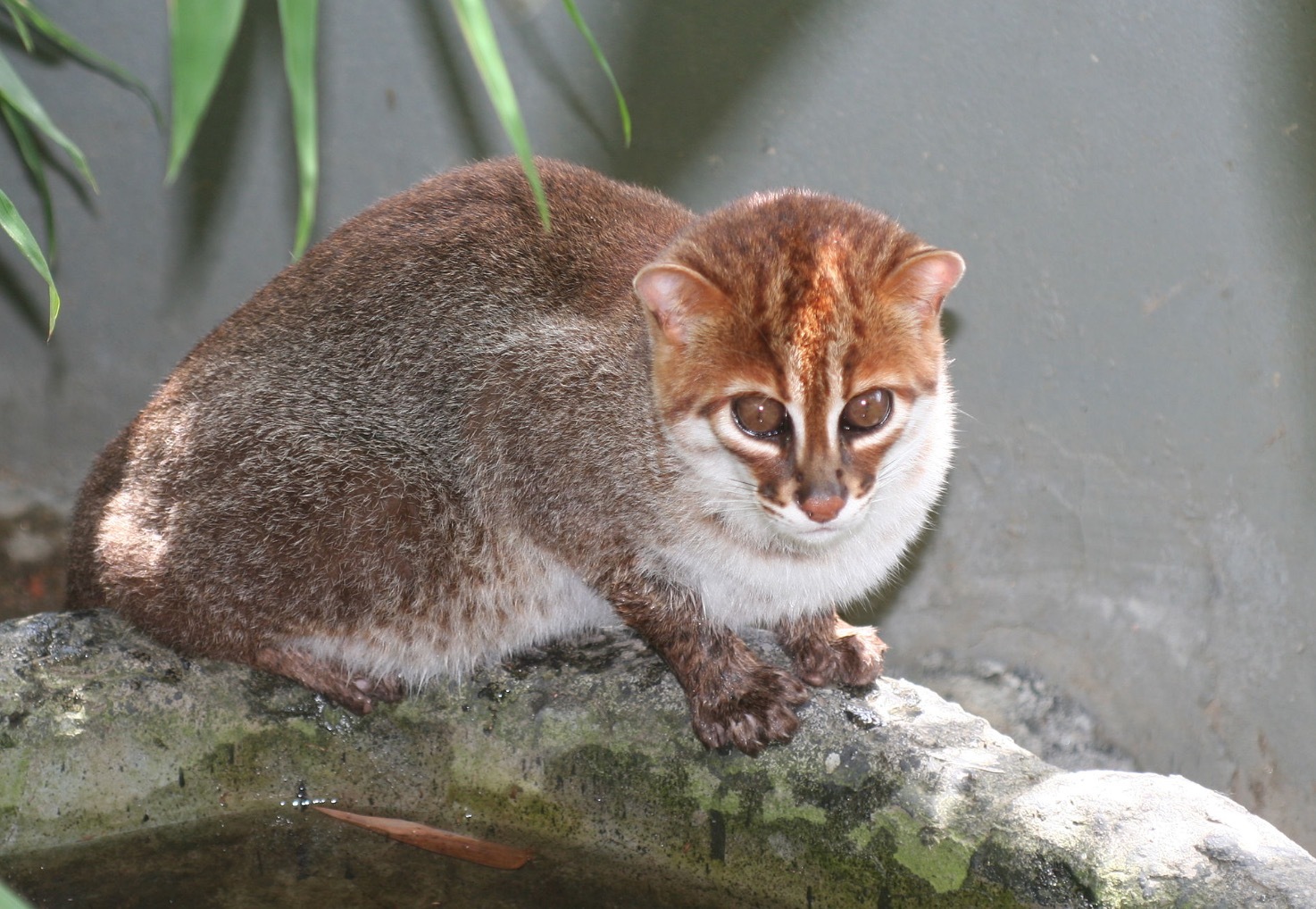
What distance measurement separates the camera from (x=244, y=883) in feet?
11.7

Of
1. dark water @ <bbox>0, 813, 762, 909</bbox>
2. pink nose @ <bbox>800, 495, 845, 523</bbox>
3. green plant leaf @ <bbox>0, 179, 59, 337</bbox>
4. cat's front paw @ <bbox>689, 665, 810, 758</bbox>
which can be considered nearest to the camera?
green plant leaf @ <bbox>0, 179, 59, 337</bbox>

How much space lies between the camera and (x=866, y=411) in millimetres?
3355

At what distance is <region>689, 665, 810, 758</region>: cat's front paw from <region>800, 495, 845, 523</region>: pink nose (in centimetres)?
68

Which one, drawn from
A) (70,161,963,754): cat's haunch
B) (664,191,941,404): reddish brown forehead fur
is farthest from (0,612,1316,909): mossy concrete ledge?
(664,191,941,404): reddish brown forehead fur

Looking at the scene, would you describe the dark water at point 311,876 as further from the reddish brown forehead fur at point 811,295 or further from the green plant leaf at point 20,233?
the green plant leaf at point 20,233

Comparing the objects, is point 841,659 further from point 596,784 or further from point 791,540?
point 596,784

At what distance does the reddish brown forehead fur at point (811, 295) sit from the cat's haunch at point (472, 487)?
64mm

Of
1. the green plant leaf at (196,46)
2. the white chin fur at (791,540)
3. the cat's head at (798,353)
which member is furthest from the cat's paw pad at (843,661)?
the green plant leaf at (196,46)

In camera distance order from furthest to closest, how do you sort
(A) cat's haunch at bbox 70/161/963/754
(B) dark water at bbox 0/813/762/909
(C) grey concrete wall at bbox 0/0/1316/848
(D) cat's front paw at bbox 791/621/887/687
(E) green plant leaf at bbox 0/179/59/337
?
(C) grey concrete wall at bbox 0/0/1316/848
(D) cat's front paw at bbox 791/621/887/687
(A) cat's haunch at bbox 70/161/963/754
(B) dark water at bbox 0/813/762/909
(E) green plant leaf at bbox 0/179/59/337

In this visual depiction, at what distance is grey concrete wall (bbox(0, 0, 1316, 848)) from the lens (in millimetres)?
4922

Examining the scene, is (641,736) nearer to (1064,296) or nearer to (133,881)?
(133,881)

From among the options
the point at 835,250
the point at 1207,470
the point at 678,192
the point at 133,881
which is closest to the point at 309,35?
the point at 835,250

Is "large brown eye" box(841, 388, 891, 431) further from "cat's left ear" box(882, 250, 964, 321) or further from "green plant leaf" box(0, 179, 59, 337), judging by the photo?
"green plant leaf" box(0, 179, 59, 337)

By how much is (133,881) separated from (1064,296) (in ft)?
12.6
